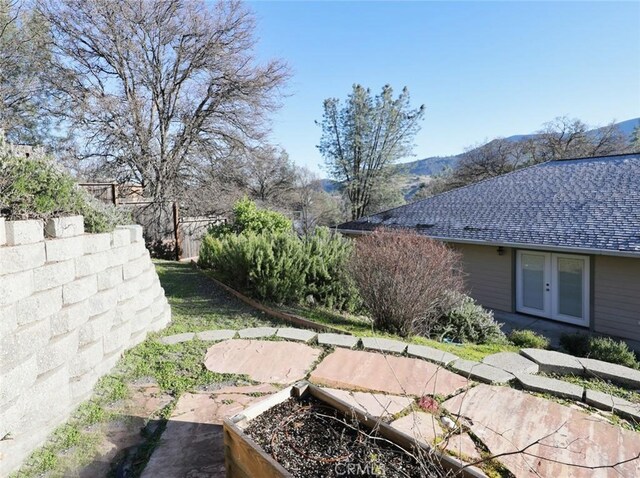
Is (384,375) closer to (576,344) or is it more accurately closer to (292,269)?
(292,269)

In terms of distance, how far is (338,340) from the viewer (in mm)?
4191

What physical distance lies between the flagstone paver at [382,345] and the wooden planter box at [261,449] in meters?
1.79

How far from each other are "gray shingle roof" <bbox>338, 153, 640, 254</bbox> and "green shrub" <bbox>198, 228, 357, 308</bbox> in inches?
207

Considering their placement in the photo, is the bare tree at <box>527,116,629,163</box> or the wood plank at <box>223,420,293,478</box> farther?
the bare tree at <box>527,116,629,163</box>

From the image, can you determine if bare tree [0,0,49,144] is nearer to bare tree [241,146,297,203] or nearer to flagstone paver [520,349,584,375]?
bare tree [241,146,297,203]

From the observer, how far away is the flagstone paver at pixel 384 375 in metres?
3.10

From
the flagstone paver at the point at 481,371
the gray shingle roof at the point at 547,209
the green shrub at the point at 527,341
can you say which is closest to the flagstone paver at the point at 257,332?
the flagstone paver at the point at 481,371

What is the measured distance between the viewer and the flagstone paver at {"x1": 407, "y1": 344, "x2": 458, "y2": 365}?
367 cm

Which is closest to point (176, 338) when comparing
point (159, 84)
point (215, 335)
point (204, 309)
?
point (215, 335)

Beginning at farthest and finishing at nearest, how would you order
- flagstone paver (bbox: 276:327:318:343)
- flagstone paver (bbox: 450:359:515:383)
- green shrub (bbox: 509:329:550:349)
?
1. green shrub (bbox: 509:329:550:349)
2. flagstone paver (bbox: 276:327:318:343)
3. flagstone paver (bbox: 450:359:515:383)

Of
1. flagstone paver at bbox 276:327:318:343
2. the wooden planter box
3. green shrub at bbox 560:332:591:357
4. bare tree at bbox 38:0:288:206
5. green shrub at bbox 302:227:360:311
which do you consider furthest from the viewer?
bare tree at bbox 38:0:288:206

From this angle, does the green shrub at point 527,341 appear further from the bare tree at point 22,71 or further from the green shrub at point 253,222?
the bare tree at point 22,71

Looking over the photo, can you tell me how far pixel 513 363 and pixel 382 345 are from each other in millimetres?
1257

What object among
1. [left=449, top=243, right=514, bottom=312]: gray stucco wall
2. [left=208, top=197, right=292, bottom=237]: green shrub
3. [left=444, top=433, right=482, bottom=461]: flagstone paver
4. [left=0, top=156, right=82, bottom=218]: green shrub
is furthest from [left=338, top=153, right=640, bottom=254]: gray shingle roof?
[left=0, top=156, right=82, bottom=218]: green shrub
